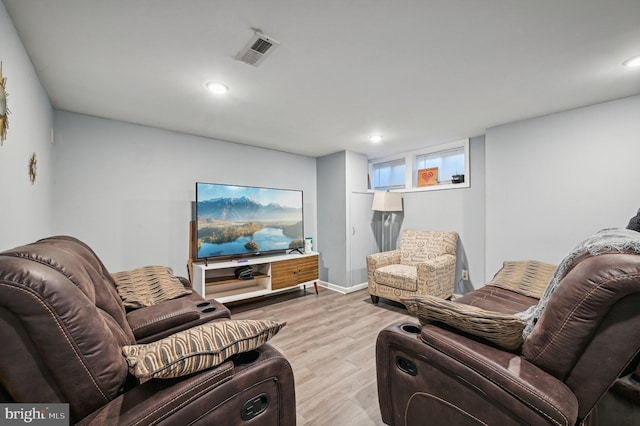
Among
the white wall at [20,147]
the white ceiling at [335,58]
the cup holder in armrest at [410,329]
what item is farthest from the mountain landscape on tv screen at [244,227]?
the cup holder in armrest at [410,329]

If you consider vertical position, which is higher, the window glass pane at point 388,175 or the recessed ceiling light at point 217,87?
the recessed ceiling light at point 217,87

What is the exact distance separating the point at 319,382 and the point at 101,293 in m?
1.57

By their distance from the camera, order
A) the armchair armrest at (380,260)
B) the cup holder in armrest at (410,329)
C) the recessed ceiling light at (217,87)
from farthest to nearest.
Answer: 1. the armchair armrest at (380,260)
2. the recessed ceiling light at (217,87)
3. the cup holder in armrest at (410,329)

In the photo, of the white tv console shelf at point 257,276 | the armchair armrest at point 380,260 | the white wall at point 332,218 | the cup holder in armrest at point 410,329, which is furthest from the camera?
the white wall at point 332,218

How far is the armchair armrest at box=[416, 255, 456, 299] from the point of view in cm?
312

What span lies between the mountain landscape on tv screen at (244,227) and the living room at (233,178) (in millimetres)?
334

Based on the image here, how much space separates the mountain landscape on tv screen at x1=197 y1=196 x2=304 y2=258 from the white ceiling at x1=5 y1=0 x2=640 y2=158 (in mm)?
1127

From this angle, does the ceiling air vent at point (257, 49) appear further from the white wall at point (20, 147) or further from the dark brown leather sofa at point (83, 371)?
the dark brown leather sofa at point (83, 371)

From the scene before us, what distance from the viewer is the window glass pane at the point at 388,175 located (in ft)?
15.2

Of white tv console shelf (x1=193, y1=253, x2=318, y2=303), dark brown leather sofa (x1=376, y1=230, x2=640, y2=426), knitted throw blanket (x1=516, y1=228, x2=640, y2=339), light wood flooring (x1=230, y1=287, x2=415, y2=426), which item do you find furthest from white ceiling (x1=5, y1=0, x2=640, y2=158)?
light wood flooring (x1=230, y1=287, x2=415, y2=426)

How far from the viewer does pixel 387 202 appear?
4207 mm

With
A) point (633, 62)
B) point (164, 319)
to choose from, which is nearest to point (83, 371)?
point (164, 319)

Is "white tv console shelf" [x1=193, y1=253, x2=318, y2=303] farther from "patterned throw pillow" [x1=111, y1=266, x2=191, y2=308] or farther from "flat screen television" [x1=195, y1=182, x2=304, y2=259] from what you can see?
"patterned throw pillow" [x1=111, y1=266, x2=191, y2=308]

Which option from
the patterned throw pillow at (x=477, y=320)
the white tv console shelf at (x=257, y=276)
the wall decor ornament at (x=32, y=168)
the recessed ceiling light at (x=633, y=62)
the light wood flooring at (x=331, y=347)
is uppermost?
the recessed ceiling light at (x=633, y=62)
